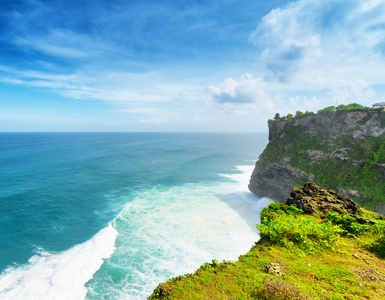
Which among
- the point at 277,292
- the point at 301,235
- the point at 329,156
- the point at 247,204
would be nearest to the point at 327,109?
the point at 329,156

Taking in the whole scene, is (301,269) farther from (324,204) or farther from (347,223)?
(324,204)

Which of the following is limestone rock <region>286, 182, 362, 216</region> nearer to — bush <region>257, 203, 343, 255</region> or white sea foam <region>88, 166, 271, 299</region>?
bush <region>257, 203, 343, 255</region>

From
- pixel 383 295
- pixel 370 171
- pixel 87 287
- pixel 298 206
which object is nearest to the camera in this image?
pixel 383 295

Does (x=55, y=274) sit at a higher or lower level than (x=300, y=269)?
lower

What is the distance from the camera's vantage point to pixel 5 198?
121ft

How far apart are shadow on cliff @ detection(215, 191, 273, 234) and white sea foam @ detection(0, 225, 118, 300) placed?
2377 centimetres

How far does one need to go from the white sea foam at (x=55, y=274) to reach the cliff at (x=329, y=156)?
38.1 metres

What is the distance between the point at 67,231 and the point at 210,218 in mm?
23355

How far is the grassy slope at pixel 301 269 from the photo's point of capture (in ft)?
23.8

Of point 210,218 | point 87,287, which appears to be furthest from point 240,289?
point 210,218

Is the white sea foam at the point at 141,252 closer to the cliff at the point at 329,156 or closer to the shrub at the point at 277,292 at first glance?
the cliff at the point at 329,156

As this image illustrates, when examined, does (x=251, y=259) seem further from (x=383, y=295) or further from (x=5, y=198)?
(x=5, y=198)

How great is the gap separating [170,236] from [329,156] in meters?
36.7

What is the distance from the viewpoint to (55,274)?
18844 millimetres
